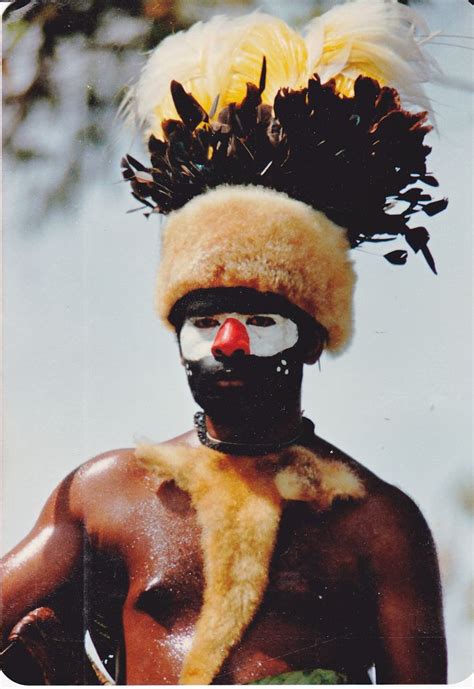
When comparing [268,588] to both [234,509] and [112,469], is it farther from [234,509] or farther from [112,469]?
[112,469]

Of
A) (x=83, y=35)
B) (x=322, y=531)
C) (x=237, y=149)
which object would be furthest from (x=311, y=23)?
(x=322, y=531)

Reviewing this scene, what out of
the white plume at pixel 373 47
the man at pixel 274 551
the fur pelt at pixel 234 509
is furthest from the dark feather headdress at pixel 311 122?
the fur pelt at pixel 234 509

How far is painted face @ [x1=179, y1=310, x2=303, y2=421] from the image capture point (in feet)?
11.3

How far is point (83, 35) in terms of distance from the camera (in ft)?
12.7

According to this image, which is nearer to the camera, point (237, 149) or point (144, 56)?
point (237, 149)

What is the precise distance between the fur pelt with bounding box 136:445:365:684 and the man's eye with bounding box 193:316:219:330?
380mm

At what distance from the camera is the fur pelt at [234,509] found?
3.39 meters

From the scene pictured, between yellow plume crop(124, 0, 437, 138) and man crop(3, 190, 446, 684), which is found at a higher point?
yellow plume crop(124, 0, 437, 138)

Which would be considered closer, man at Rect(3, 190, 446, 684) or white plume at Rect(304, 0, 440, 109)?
man at Rect(3, 190, 446, 684)

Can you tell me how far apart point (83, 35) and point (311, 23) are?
75 cm

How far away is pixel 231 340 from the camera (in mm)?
3432

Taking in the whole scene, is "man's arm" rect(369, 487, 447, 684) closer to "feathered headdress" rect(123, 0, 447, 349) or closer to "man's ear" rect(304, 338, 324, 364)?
"man's ear" rect(304, 338, 324, 364)

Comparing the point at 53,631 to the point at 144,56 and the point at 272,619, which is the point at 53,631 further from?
the point at 144,56

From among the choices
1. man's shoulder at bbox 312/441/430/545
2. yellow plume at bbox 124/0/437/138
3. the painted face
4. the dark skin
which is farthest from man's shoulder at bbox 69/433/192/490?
yellow plume at bbox 124/0/437/138
